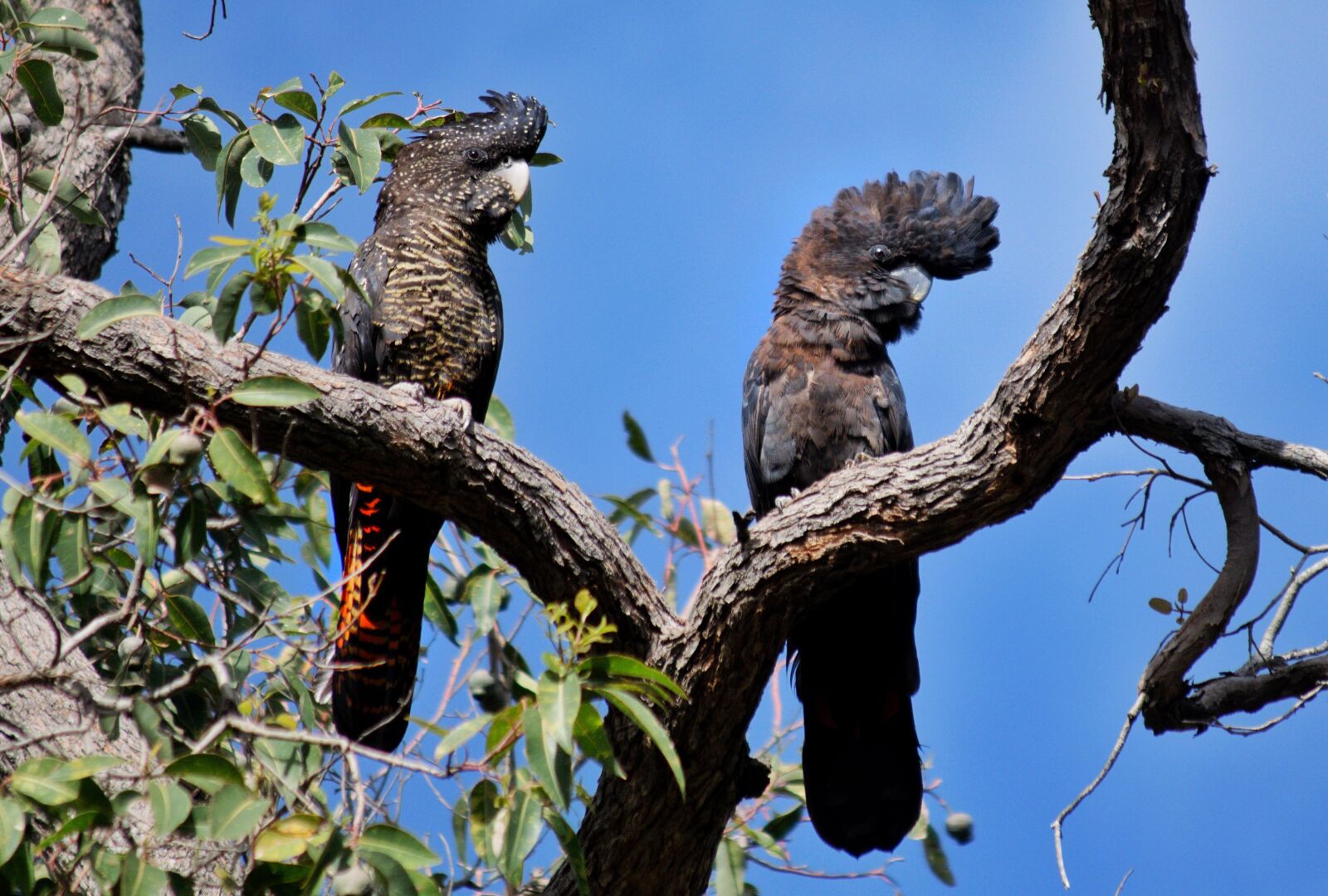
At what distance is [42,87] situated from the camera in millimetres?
2650

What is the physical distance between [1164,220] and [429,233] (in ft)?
6.56

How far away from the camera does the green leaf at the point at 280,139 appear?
8.98ft

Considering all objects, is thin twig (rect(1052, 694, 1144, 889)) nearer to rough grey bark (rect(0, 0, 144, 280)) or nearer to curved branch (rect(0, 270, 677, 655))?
curved branch (rect(0, 270, 677, 655))

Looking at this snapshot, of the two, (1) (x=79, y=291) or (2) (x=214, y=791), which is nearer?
(2) (x=214, y=791)

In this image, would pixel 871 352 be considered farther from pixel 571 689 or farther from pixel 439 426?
pixel 571 689

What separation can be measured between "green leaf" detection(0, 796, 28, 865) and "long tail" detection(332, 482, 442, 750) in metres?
1.17

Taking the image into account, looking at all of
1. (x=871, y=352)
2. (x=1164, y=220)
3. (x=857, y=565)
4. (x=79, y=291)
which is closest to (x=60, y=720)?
(x=79, y=291)

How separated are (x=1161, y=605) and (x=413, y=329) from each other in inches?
80.9

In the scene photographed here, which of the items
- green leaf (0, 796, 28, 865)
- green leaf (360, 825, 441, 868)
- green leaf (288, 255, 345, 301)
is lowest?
green leaf (0, 796, 28, 865)

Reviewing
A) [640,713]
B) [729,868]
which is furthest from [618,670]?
[729,868]

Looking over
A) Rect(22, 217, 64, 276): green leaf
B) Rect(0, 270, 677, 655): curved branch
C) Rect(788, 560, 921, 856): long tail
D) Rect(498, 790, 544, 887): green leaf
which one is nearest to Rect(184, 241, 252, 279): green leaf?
Rect(0, 270, 677, 655): curved branch

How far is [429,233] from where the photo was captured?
3.40 metres

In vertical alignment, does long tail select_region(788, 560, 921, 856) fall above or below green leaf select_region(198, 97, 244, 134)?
below

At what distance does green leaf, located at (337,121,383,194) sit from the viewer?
9.32 ft
